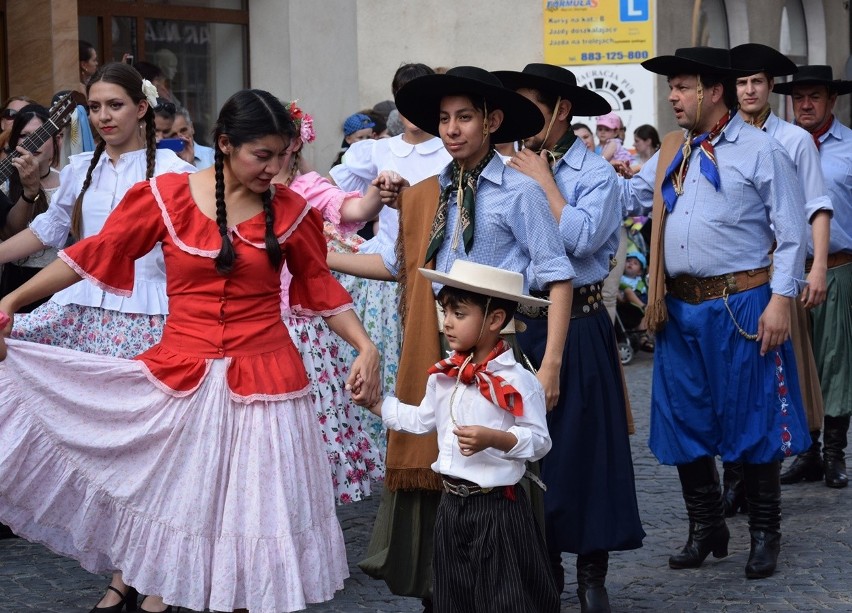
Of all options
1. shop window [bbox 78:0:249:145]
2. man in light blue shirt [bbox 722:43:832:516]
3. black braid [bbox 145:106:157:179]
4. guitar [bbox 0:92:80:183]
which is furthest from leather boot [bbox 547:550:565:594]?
shop window [bbox 78:0:249:145]

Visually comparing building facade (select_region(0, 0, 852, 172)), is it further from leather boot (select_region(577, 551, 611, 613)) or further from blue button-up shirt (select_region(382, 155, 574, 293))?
leather boot (select_region(577, 551, 611, 613))

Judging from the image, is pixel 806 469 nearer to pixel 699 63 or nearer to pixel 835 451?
pixel 835 451

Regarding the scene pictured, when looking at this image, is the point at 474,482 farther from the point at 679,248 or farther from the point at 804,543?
the point at 804,543

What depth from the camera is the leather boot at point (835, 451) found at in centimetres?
844

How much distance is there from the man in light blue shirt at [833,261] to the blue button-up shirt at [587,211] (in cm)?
299

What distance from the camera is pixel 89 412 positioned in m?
5.05

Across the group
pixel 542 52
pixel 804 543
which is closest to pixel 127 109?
pixel 804 543

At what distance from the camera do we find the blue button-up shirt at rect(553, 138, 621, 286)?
5.67 meters

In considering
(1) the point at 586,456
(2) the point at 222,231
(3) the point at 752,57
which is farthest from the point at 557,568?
(3) the point at 752,57

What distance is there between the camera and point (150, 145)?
21.1 ft

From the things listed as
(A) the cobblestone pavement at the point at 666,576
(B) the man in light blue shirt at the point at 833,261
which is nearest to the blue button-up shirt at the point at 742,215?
(A) the cobblestone pavement at the point at 666,576

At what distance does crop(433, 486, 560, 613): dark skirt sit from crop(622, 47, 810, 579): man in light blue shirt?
6.23 ft

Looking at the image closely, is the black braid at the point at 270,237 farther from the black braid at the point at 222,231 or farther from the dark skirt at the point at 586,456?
the dark skirt at the point at 586,456

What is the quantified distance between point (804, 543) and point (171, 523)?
136 inches
